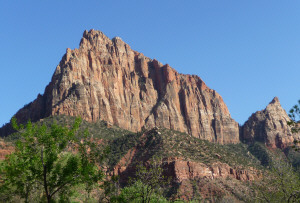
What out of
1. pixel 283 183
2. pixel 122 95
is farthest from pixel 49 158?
pixel 122 95

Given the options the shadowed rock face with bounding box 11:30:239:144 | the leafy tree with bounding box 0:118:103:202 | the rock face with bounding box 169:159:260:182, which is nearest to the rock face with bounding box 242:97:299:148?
the shadowed rock face with bounding box 11:30:239:144

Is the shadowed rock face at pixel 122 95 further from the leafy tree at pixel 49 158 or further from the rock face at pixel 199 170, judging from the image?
the leafy tree at pixel 49 158

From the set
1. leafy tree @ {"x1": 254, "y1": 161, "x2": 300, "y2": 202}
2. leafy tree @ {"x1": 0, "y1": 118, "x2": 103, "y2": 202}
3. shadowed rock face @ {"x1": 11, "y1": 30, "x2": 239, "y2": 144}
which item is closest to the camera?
leafy tree @ {"x1": 0, "y1": 118, "x2": 103, "y2": 202}

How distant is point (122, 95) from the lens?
17150cm

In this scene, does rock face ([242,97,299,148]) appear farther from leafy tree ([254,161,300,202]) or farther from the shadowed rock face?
leafy tree ([254,161,300,202])

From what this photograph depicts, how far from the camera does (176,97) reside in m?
188

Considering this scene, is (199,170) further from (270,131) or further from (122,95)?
(270,131)

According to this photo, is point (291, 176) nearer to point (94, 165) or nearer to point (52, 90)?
point (94, 165)

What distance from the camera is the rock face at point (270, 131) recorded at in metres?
180

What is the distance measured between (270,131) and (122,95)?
90.3 metres

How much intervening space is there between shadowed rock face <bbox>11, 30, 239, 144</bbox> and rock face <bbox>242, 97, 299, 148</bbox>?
8.52 meters

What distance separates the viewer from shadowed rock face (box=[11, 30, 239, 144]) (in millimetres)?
141750

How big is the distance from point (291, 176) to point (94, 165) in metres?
16.5

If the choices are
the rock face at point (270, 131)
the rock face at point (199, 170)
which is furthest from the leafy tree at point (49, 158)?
the rock face at point (270, 131)
